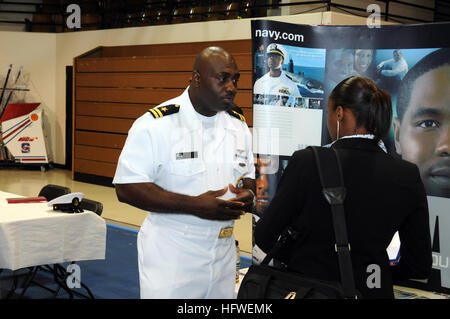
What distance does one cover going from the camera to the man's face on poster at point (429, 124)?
361 cm

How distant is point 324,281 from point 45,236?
2.51 meters

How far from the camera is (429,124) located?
362 centimetres

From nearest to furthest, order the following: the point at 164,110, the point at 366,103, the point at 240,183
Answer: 1. the point at 366,103
2. the point at 164,110
3. the point at 240,183

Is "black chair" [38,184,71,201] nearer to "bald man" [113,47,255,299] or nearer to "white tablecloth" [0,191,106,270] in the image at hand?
"white tablecloth" [0,191,106,270]

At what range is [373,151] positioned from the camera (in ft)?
5.69

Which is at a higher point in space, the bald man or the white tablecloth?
the bald man

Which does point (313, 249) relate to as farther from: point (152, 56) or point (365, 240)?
point (152, 56)

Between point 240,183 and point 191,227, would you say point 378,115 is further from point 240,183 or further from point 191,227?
point 191,227

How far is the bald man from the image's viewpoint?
197 cm

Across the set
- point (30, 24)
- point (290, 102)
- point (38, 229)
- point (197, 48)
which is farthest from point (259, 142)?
point (30, 24)

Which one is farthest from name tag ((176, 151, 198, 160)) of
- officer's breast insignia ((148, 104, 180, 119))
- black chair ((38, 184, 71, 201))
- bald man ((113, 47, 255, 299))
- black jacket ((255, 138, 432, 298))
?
black chair ((38, 184, 71, 201))

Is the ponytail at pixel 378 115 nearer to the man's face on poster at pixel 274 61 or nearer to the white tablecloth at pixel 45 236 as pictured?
the man's face on poster at pixel 274 61

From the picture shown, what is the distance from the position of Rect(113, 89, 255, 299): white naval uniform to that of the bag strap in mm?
529

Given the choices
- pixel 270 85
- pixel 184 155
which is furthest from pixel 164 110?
pixel 270 85
